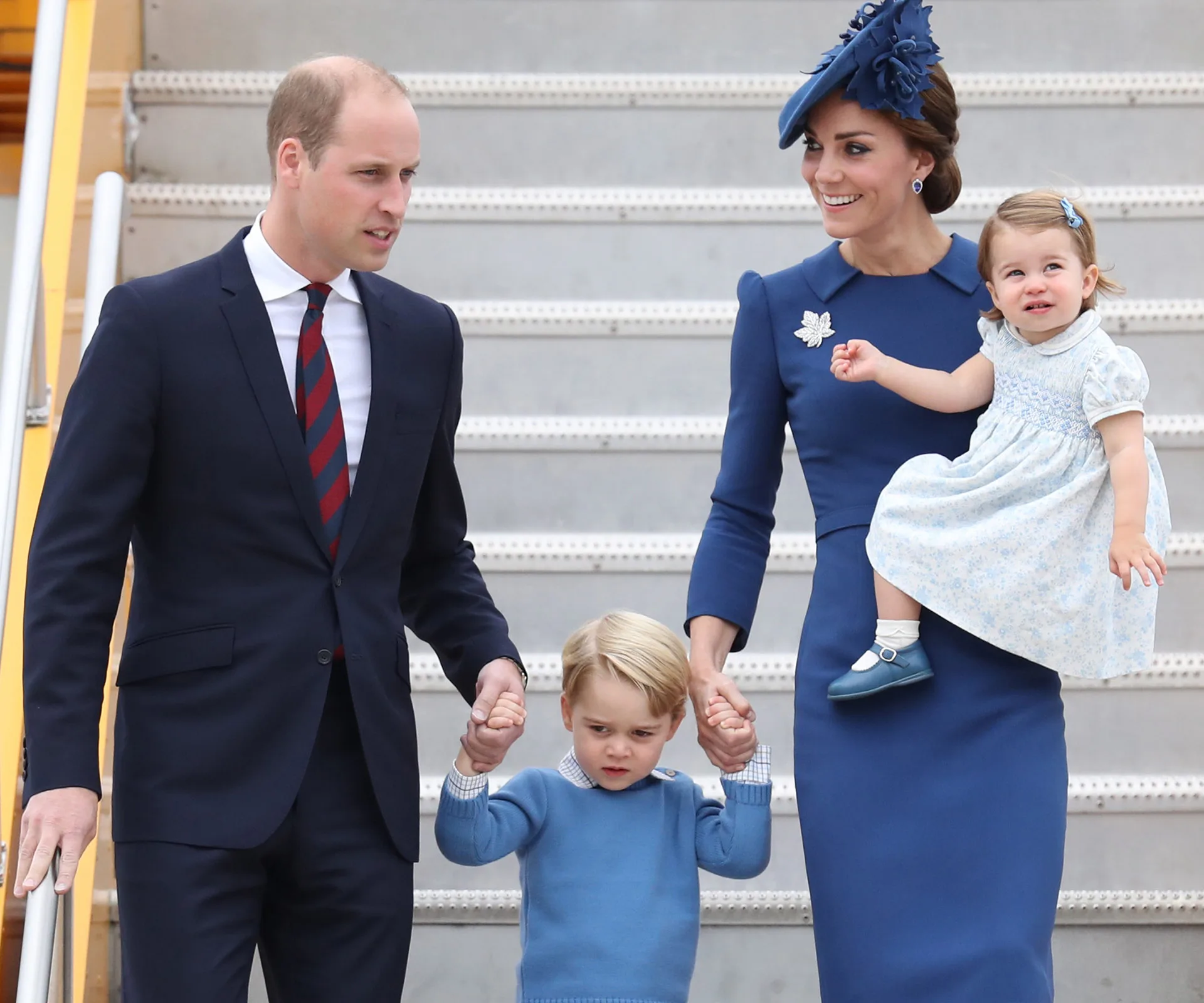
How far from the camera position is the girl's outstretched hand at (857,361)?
187 centimetres

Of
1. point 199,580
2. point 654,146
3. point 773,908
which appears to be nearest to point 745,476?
point 199,580

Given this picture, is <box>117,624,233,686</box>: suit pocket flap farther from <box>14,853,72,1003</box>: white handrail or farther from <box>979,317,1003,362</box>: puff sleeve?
<box>979,317,1003,362</box>: puff sleeve

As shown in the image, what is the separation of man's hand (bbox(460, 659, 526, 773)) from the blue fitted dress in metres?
0.25

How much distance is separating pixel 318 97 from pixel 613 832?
976mm

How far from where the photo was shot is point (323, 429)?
1828 mm

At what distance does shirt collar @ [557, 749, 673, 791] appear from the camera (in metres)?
2.17

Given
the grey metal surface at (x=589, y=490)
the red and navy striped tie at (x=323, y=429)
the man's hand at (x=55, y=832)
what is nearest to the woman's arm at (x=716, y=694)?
the red and navy striped tie at (x=323, y=429)

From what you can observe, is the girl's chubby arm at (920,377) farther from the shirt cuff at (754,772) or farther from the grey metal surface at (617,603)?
the grey metal surface at (617,603)

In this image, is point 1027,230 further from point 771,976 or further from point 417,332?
point 771,976

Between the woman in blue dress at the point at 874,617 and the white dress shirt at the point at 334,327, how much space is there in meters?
0.47

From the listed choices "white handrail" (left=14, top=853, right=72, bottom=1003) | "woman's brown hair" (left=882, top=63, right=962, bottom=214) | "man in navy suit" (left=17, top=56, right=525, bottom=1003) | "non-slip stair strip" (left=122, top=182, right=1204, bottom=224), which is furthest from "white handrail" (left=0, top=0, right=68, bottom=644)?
"woman's brown hair" (left=882, top=63, right=962, bottom=214)

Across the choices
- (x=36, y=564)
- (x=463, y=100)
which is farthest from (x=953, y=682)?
(x=463, y=100)

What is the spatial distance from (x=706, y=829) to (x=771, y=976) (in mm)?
813

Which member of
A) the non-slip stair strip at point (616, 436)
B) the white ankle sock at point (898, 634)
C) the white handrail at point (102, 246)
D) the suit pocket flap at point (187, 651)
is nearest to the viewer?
the suit pocket flap at point (187, 651)
